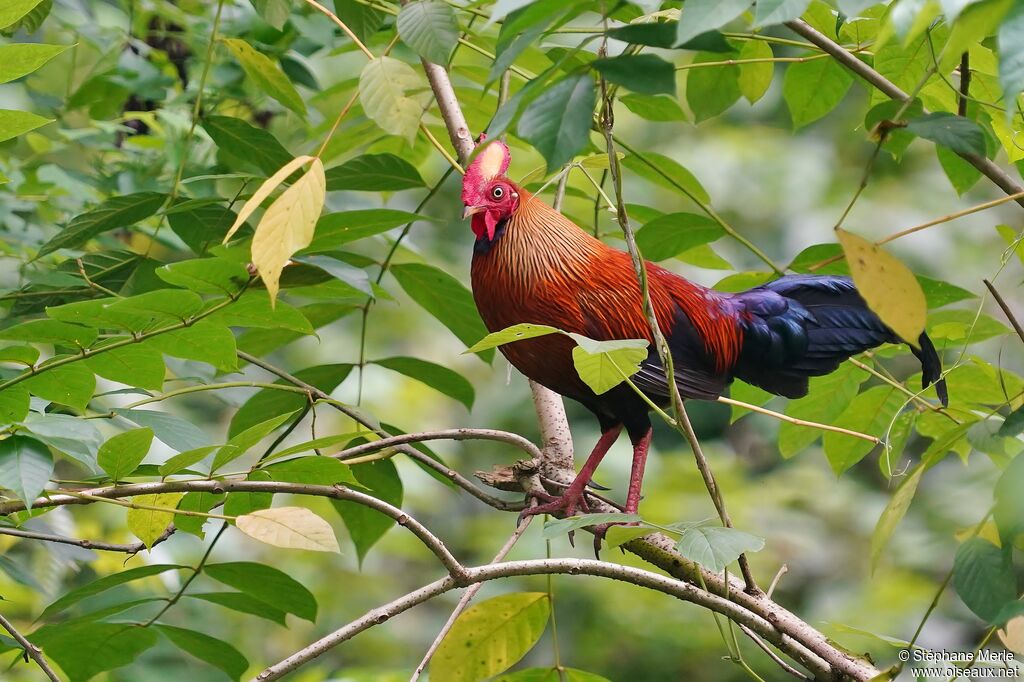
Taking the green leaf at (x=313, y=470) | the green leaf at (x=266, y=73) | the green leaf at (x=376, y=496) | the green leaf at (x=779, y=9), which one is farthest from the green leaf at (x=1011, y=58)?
the green leaf at (x=376, y=496)

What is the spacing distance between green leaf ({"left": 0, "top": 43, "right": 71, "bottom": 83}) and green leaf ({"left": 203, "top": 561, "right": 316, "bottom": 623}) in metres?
0.81

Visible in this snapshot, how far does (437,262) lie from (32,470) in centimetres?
474

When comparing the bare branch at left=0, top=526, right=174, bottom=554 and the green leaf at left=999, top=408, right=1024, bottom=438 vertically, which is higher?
the green leaf at left=999, top=408, right=1024, bottom=438

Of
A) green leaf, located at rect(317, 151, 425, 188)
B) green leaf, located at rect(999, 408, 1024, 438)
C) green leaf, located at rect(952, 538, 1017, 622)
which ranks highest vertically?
green leaf, located at rect(999, 408, 1024, 438)

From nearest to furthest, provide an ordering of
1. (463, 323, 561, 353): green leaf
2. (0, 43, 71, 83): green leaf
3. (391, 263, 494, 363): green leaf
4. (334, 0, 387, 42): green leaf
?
1. (463, 323, 561, 353): green leaf
2. (0, 43, 71, 83): green leaf
3. (334, 0, 387, 42): green leaf
4. (391, 263, 494, 363): green leaf

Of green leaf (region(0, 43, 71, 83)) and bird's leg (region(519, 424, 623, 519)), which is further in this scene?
bird's leg (region(519, 424, 623, 519))

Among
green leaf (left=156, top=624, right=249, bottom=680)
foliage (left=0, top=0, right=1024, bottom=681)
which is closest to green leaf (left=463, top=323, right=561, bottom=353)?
foliage (left=0, top=0, right=1024, bottom=681)

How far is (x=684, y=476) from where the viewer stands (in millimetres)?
5445

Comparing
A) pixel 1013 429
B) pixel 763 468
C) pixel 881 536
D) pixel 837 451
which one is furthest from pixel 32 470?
pixel 763 468

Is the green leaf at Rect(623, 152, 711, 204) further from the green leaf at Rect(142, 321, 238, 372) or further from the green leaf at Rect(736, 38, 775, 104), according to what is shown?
the green leaf at Rect(142, 321, 238, 372)

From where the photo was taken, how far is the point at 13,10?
134 cm

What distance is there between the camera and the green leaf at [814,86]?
6.14 ft

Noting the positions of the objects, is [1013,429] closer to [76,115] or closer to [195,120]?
[195,120]

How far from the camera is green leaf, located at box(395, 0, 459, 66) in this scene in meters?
1.36
